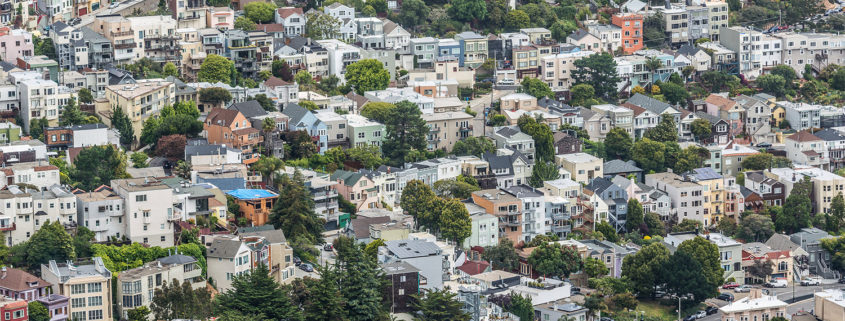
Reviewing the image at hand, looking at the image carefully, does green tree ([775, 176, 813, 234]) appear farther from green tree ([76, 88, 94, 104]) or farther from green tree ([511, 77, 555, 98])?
green tree ([76, 88, 94, 104])

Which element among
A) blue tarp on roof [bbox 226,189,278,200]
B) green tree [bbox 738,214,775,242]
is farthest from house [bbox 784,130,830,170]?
blue tarp on roof [bbox 226,189,278,200]

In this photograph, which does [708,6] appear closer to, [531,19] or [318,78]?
[531,19]

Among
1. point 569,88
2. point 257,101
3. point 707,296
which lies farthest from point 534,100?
point 707,296

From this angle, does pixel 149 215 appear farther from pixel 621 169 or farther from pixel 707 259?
pixel 621 169

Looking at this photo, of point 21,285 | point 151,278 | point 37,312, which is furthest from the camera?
point 151,278

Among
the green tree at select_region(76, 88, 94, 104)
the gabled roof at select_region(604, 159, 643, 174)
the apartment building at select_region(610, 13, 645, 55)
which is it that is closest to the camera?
the green tree at select_region(76, 88, 94, 104)

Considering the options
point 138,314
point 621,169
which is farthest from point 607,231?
point 138,314
